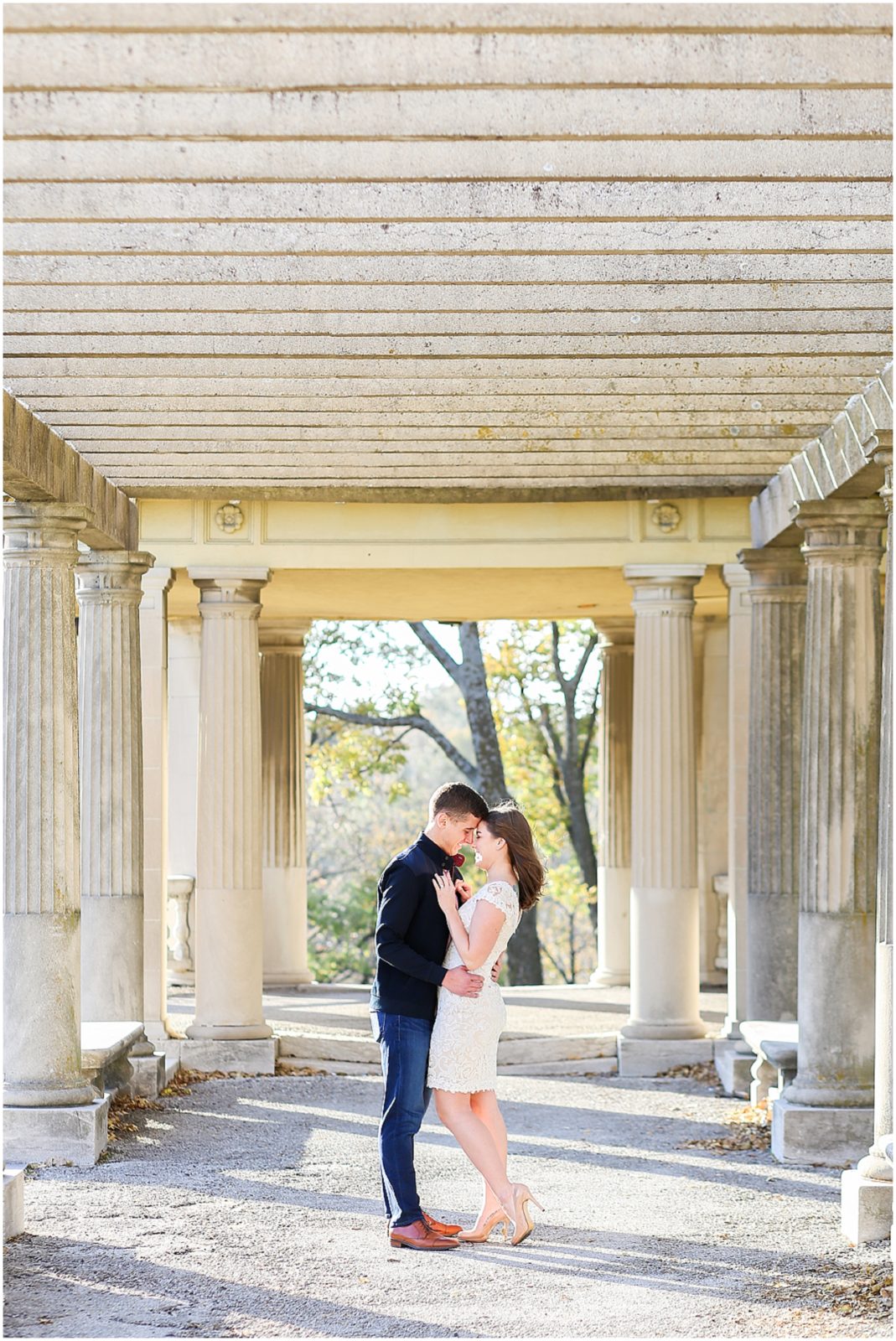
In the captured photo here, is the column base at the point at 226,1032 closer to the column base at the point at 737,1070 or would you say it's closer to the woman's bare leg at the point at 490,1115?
the column base at the point at 737,1070

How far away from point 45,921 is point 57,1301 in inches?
194

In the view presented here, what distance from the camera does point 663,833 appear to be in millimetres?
22016

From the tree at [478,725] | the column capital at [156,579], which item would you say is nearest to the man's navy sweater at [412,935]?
the column capital at [156,579]

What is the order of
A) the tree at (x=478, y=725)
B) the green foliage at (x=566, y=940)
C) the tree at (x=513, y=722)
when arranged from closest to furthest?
the tree at (x=478, y=725) < the tree at (x=513, y=722) < the green foliage at (x=566, y=940)

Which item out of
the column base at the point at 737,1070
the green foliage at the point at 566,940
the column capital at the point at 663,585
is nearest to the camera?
the column base at the point at 737,1070

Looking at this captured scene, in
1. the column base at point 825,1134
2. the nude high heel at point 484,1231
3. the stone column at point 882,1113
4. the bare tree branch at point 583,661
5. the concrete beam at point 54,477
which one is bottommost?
the column base at point 825,1134

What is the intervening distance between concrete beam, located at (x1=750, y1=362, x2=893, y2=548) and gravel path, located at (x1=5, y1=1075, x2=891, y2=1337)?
6.01 meters

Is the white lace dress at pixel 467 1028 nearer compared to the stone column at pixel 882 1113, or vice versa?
the white lace dress at pixel 467 1028

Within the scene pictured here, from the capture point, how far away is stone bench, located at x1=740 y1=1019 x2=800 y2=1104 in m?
16.8

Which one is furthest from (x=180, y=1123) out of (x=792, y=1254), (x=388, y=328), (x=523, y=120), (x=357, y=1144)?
(x=523, y=120)

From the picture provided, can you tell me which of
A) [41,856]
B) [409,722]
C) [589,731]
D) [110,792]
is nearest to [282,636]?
[110,792]

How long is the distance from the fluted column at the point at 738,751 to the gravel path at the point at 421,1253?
12.3 ft

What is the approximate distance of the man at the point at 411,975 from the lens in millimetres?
11562

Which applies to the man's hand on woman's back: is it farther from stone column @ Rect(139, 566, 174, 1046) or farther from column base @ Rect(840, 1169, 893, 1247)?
stone column @ Rect(139, 566, 174, 1046)
